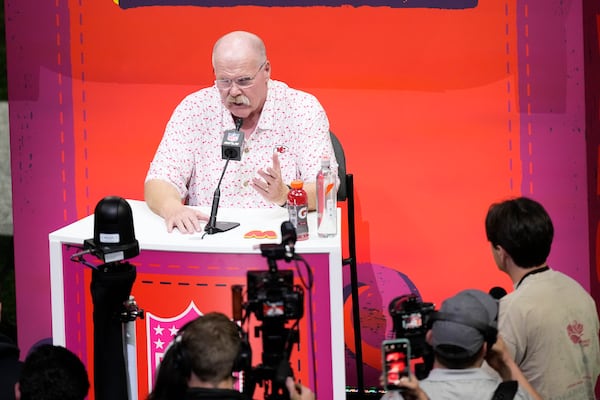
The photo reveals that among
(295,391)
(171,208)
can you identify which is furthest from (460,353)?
(171,208)

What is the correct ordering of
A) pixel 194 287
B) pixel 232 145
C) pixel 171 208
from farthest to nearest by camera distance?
pixel 171 208, pixel 232 145, pixel 194 287

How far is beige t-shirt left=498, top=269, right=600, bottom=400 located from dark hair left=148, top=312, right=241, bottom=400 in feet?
3.00

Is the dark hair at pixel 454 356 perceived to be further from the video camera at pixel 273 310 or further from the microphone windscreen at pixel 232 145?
the microphone windscreen at pixel 232 145

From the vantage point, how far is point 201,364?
2.62m

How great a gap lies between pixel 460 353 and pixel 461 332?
6cm

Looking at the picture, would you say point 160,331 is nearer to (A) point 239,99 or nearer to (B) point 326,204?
(B) point 326,204

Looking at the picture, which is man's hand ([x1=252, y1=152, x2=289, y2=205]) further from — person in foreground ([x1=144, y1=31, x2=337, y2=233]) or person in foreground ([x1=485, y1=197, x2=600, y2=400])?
person in foreground ([x1=485, y1=197, x2=600, y2=400])

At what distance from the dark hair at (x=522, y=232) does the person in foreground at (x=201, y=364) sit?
100 centimetres

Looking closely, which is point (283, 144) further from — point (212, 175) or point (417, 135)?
point (417, 135)

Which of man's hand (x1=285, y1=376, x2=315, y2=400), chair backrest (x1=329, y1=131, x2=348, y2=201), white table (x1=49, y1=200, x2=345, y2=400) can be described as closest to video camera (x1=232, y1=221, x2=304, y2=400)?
man's hand (x1=285, y1=376, x2=315, y2=400)

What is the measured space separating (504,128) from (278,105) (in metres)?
1.23

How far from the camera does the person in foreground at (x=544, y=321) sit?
306 centimetres

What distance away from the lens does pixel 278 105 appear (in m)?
4.48

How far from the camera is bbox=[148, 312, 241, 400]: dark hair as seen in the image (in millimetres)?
2623
